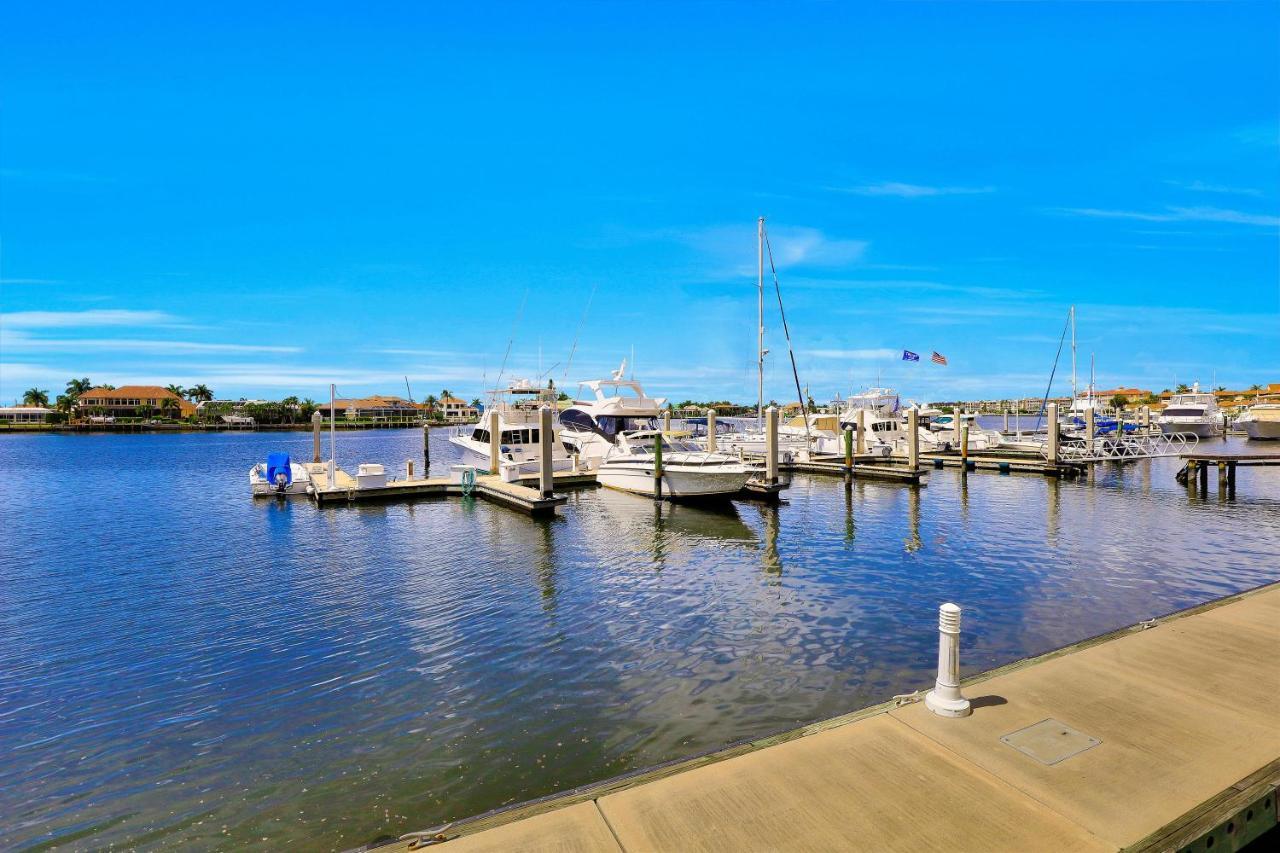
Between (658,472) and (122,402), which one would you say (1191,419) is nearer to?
(658,472)

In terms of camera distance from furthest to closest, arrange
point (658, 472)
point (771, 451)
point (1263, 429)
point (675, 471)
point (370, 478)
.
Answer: point (1263, 429) < point (370, 478) < point (658, 472) < point (771, 451) < point (675, 471)

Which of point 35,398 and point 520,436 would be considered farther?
point 35,398

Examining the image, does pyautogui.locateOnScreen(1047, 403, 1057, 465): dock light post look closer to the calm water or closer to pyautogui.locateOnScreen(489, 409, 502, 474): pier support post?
the calm water

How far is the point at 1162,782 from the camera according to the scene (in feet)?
15.5

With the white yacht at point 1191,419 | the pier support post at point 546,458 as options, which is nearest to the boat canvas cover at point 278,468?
the pier support post at point 546,458

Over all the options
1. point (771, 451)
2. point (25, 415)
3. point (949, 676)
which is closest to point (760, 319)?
point (771, 451)

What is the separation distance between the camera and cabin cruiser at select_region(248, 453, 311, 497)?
29.9m

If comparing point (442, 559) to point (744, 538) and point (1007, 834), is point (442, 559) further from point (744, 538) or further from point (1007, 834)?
point (1007, 834)

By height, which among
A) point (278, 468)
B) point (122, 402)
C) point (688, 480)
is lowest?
point (688, 480)

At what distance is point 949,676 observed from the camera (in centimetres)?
582

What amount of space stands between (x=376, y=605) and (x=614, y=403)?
27245mm

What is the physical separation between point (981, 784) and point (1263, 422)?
9298 centimetres

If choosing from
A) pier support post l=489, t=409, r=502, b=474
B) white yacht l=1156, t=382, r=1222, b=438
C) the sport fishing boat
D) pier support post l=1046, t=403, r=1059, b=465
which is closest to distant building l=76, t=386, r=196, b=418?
pier support post l=489, t=409, r=502, b=474

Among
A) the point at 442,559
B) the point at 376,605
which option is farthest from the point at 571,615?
the point at 442,559
